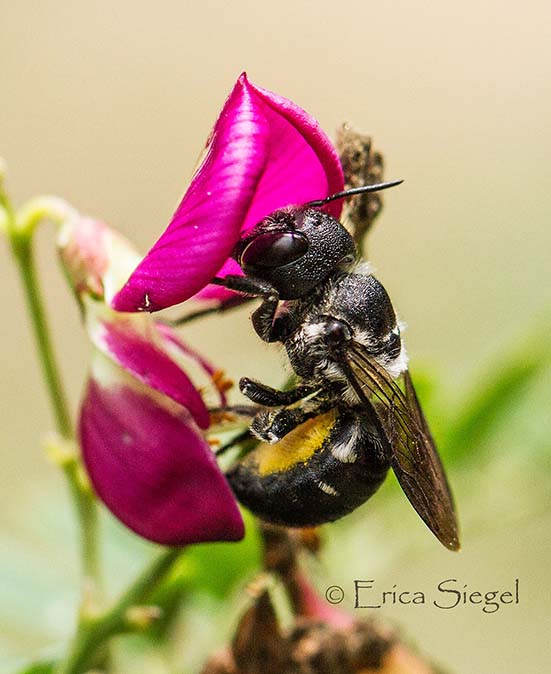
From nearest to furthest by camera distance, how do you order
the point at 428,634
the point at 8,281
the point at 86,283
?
1. the point at 86,283
2. the point at 428,634
3. the point at 8,281

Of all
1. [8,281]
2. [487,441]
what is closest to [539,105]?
[8,281]

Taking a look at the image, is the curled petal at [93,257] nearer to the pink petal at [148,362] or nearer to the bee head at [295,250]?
the pink petal at [148,362]

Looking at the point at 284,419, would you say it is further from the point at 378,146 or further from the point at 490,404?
the point at 378,146

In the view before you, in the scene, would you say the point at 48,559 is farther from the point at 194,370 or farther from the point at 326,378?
the point at 326,378

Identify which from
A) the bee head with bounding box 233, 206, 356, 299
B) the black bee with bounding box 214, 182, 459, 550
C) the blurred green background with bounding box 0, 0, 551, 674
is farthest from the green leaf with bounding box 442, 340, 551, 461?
the bee head with bounding box 233, 206, 356, 299

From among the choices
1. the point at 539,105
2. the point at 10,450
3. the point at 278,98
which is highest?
the point at 278,98

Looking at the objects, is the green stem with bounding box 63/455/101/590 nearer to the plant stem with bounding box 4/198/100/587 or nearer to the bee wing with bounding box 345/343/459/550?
the plant stem with bounding box 4/198/100/587
